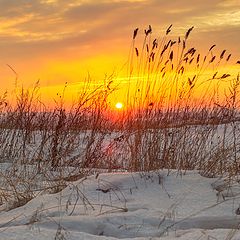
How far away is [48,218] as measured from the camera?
2.03m

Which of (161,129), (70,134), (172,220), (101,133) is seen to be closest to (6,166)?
(70,134)

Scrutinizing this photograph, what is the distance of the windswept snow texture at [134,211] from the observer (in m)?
1.84

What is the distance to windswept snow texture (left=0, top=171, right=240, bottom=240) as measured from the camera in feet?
6.02

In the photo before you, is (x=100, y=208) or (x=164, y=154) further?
(x=164, y=154)

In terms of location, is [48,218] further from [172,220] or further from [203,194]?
[203,194]

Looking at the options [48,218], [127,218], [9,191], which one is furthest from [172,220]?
[9,191]

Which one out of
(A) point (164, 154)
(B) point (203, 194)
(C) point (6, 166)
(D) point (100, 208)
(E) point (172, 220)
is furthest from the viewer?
(C) point (6, 166)

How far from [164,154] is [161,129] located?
1.14ft

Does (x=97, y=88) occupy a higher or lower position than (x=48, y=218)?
higher

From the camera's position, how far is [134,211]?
2156 mm

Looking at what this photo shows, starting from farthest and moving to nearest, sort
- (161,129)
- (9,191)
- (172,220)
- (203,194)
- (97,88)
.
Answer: (97,88)
(161,129)
(9,191)
(203,194)
(172,220)

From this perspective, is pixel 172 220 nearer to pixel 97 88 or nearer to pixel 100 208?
pixel 100 208

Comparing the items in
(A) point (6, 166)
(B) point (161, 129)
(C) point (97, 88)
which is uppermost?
(C) point (97, 88)

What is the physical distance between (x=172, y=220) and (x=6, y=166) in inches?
113
